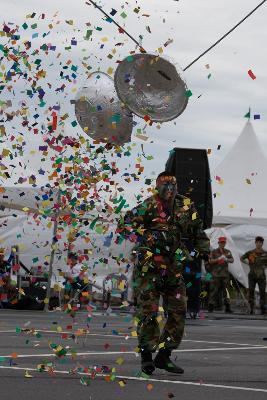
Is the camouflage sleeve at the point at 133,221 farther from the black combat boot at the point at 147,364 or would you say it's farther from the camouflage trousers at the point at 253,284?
the camouflage trousers at the point at 253,284

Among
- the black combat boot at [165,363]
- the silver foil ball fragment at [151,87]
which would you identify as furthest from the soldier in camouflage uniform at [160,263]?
the silver foil ball fragment at [151,87]

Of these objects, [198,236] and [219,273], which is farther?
[219,273]

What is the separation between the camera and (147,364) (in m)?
12.4

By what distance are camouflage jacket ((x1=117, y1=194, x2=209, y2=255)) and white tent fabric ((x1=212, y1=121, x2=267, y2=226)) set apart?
23.7 metres

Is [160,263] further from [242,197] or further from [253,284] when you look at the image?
[242,197]

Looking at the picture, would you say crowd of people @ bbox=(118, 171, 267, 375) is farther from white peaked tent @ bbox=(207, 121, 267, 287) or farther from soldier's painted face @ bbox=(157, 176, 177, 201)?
white peaked tent @ bbox=(207, 121, 267, 287)

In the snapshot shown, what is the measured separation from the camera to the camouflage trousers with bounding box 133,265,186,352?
12.5 metres

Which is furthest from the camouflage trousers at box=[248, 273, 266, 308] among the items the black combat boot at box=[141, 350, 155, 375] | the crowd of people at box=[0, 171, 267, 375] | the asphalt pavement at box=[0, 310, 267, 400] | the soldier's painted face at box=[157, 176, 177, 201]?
the black combat boot at box=[141, 350, 155, 375]

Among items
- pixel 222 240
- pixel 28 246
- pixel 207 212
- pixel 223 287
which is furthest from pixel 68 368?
pixel 28 246

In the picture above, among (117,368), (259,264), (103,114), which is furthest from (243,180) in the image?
(117,368)

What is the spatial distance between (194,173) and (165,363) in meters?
15.4

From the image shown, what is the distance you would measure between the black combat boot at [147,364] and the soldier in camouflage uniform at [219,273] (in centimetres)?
1863

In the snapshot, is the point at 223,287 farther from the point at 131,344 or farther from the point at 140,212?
the point at 140,212

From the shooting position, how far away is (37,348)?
50.8 ft
